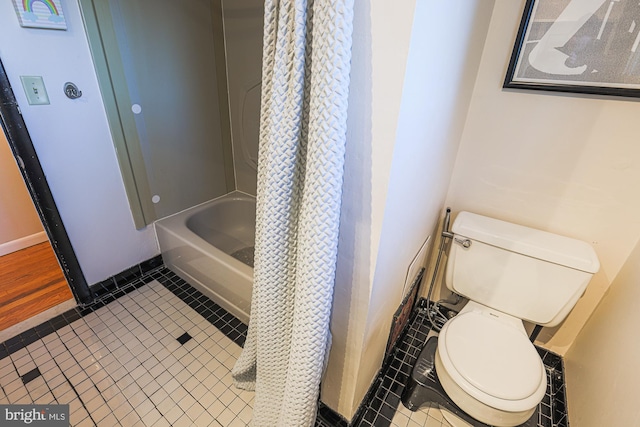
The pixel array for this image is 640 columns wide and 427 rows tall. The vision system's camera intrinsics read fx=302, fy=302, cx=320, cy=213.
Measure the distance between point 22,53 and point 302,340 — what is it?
160 cm

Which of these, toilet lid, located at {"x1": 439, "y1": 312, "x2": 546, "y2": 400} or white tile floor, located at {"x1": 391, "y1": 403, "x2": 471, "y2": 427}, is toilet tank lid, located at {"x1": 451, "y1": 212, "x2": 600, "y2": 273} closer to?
toilet lid, located at {"x1": 439, "y1": 312, "x2": 546, "y2": 400}

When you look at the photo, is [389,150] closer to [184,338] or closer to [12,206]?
[184,338]

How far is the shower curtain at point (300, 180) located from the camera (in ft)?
2.01

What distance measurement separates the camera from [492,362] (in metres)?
1.14

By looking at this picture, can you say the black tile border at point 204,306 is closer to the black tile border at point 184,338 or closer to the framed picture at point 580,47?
the black tile border at point 184,338

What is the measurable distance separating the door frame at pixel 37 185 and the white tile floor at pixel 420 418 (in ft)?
5.88

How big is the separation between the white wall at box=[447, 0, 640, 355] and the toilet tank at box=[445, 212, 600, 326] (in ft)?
0.32

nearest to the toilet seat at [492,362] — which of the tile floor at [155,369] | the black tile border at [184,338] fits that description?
the tile floor at [155,369]

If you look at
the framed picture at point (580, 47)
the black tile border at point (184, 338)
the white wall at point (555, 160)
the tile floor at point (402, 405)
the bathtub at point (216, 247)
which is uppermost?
the framed picture at point (580, 47)

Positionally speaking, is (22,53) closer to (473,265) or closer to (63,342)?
(63,342)

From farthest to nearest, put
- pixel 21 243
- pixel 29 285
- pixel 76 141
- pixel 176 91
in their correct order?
pixel 21 243
pixel 29 285
pixel 176 91
pixel 76 141

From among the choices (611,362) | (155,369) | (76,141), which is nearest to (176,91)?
(76,141)

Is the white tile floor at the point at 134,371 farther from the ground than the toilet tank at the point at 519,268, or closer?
closer

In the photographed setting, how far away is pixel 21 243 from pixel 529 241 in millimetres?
3192
